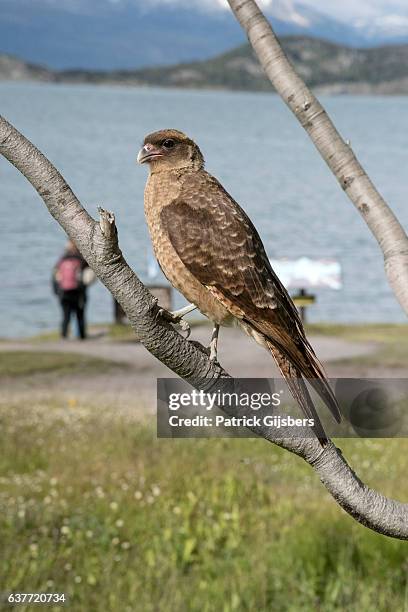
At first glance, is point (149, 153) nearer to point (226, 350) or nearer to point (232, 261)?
point (232, 261)

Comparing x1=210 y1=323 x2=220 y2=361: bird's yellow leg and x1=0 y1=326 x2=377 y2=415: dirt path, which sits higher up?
x1=0 y1=326 x2=377 y2=415: dirt path

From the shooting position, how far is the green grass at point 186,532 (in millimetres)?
10156

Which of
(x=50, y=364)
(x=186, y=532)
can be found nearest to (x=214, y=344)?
(x=186, y=532)

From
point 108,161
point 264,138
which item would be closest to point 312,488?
point 108,161

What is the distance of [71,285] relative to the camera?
26719mm

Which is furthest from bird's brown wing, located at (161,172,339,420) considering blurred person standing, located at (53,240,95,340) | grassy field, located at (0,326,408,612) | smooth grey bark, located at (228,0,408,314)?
blurred person standing, located at (53,240,95,340)

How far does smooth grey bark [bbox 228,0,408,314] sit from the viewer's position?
3.23 meters

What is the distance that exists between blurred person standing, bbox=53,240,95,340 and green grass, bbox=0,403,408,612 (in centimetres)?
989

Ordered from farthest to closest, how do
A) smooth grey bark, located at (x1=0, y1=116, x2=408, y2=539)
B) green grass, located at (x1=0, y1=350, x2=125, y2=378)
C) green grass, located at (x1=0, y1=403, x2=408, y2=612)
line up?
green grass, located at (x1=0, y1=350, x2=125, y2=378), green grass, located at (x1=0, y1=403, x2=408, y2=612), smooth grey bark, located at (x1=0, y1=116, x2=408, y2=539)

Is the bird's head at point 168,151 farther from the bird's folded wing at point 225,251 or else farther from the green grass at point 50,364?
the green grass at point 50,364

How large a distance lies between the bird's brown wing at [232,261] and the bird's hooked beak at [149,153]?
15 cm

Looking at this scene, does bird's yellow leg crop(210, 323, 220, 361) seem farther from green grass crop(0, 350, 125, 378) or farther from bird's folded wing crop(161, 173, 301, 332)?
green grass crop(0, 350, 125, 378)

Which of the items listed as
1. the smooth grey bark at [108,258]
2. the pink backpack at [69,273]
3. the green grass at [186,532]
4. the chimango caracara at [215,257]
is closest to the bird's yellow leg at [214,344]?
the chimango caracara at [215,257]

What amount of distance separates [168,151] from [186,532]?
8.93 meters
